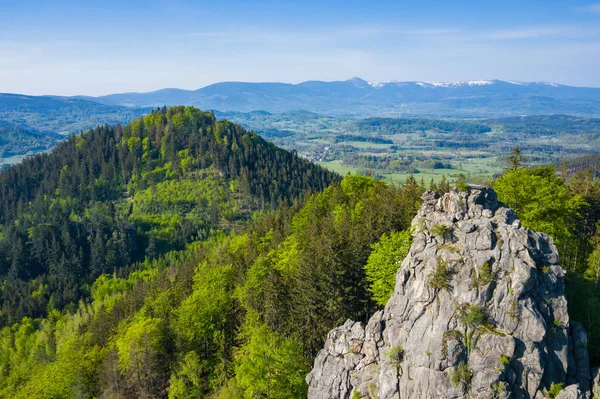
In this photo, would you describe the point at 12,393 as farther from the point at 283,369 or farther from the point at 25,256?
the point at 25,256

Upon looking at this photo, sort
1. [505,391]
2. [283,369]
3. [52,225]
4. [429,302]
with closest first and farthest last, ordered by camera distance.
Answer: [505,391], [429,302], [283,369], [52,225]

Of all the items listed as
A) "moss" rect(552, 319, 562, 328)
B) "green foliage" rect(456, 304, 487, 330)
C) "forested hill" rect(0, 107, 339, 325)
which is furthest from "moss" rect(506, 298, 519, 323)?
"forested hill" rect(0, 107, 339, 325)

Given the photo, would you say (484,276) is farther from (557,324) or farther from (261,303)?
(261,303)

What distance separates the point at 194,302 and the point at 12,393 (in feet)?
112

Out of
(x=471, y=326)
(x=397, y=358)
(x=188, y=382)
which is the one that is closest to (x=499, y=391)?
(x=471, y=326)

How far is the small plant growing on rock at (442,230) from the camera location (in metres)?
36.7

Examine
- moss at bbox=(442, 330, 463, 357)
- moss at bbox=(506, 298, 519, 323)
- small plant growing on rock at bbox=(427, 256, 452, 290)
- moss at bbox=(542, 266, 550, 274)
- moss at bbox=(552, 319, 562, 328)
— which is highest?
moss at bbox=(542, 266, 550, 274)

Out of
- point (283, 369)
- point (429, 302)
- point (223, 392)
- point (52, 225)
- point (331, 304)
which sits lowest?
point (52, 225)

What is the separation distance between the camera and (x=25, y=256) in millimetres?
152750

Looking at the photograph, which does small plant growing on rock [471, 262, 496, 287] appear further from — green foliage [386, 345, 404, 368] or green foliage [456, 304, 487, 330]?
green foliage [386, 345, 404, 368]

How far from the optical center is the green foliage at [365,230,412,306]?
43.8 meters

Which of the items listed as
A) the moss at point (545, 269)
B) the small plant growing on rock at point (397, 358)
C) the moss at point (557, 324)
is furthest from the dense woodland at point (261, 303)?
the small plant growing on rock at point (397, 358)

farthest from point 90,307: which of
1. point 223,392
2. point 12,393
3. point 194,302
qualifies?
point 223,392

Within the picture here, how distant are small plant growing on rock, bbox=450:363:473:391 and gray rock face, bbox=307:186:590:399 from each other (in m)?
0.07
